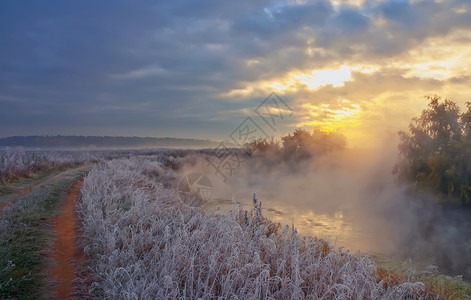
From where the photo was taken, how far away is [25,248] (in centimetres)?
539

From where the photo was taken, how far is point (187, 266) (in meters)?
4.57

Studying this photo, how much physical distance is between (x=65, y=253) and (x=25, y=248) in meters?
0.63

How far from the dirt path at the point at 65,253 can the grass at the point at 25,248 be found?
161mm

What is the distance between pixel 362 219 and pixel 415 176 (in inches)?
120

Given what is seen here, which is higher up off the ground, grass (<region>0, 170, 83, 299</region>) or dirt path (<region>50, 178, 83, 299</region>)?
grass (<region>0, 170, 83, 299</region>)

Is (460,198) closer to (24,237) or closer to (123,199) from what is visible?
(123,199)

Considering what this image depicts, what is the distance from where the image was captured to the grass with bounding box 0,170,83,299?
13.4 feet

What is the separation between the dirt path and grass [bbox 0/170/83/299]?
161 mm

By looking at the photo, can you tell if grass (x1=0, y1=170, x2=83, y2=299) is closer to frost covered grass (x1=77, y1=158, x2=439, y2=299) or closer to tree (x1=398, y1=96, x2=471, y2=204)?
frost covered grass (x1=77, y1=158, x2=439, y2=299)

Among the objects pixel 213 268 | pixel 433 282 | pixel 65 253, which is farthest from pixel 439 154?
pixel 65 253

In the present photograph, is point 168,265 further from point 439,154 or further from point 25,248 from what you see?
point 439,154

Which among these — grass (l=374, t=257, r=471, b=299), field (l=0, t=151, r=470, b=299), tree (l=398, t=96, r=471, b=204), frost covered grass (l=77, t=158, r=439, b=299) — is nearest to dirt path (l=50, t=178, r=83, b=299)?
field (l=0, t=151, r=470, b=299)

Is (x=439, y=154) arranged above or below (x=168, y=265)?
above

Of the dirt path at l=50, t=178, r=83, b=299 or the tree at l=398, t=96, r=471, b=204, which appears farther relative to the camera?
the tree at l=398, t=96, r=471, b=204
